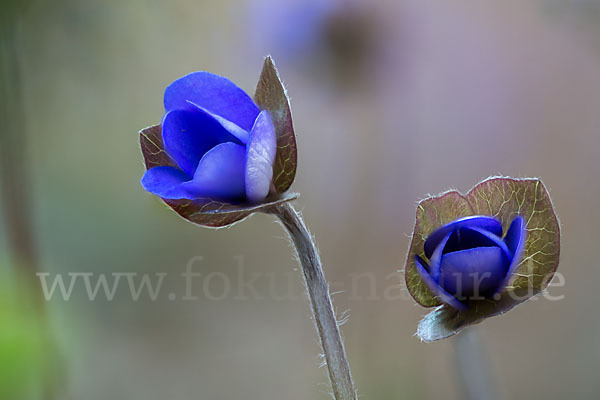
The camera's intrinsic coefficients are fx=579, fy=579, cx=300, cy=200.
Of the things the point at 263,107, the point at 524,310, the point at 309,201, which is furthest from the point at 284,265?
the point at 263,107

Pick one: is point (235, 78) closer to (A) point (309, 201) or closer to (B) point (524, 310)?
(A) point (309, 201)

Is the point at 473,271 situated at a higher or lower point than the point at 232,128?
lower

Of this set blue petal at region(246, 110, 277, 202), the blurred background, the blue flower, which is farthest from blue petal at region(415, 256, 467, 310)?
the blurred background

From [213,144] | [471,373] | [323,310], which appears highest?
[213,144]

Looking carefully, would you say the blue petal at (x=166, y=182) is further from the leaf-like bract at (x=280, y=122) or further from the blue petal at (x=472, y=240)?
the blue petal at (x=472, y=240)

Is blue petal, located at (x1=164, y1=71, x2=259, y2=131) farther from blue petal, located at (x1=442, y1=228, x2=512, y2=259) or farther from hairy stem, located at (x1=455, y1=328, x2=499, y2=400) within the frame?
hairy stem, located at (x1=455, y1=328, x2=499, y2=400)

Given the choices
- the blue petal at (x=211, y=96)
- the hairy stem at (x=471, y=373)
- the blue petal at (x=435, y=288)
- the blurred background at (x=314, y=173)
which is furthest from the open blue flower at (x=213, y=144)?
the blurred background at (x=314, y=173)

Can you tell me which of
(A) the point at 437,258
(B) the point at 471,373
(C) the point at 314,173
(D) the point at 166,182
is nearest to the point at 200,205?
(D) the point at 166,182

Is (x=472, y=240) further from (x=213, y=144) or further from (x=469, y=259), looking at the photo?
(x=213, y=144)
